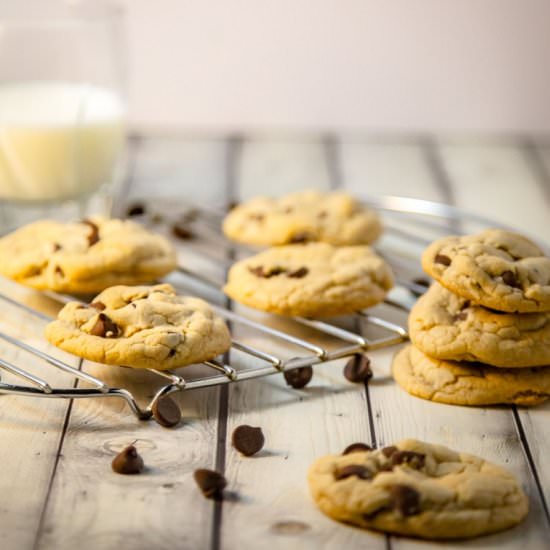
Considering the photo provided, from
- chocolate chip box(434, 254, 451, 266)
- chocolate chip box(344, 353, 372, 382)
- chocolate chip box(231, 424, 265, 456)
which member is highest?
chocolate chip box(434, 254, 451, 266)

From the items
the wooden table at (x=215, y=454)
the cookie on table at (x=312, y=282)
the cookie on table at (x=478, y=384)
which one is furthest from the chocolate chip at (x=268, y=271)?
the cookie on table at (x=478, y=384)

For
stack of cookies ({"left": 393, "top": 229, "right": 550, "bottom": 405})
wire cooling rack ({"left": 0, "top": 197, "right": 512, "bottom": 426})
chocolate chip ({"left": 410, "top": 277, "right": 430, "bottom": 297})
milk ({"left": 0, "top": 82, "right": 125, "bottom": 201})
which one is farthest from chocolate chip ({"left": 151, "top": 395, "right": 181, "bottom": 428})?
milk ({"left": 0, "top": 82, "right": 125, "bottom": 201})

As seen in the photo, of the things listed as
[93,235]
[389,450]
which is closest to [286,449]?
[389,450]

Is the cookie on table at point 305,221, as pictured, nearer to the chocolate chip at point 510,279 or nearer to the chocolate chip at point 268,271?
the chocolate chip at point 268,271

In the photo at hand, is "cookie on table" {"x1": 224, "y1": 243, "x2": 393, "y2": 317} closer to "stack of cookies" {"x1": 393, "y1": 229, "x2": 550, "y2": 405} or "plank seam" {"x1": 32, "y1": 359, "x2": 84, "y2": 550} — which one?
"stack of cookies" {"x1": 393, "y1": 229, "x2": 550, "y2": 405}

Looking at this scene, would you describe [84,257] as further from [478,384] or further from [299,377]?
[478,384]

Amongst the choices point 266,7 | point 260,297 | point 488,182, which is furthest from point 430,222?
point 266,7
